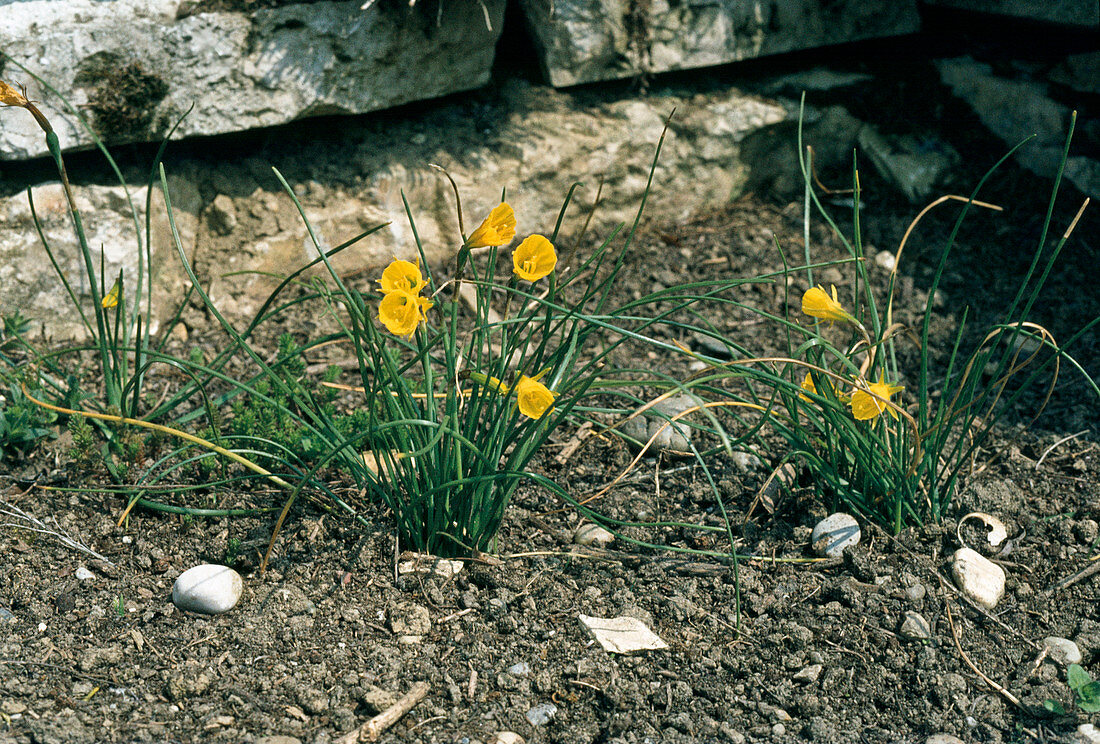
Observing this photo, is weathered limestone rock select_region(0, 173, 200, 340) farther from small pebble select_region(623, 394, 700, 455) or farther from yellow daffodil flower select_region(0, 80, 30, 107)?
small pebble select_region(623, 394, 700, 455)

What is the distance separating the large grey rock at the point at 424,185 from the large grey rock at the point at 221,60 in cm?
15

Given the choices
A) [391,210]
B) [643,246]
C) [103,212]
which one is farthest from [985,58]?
[103,212]

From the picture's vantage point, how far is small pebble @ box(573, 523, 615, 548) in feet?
5.91

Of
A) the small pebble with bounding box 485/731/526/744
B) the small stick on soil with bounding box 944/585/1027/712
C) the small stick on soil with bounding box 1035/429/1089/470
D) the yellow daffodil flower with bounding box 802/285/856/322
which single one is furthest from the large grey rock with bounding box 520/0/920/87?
the small pebble with bounding box 485/731/526/744

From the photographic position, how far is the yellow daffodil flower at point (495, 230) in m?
1.36

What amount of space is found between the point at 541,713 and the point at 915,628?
0.71 m

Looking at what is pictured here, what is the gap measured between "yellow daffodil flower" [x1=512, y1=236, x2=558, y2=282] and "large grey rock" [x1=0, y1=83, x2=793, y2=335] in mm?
1375

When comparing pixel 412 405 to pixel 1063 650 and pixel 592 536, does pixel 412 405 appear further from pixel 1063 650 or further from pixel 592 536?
pixel 1063 650

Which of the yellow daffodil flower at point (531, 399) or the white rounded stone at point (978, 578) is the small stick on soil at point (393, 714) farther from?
the white rounded stone at point (978, 578)

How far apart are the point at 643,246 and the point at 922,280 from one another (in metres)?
0.93

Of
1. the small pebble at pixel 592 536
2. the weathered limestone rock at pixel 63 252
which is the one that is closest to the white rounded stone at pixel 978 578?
the small pebble at pixel 592 536

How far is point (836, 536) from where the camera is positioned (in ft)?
5.74

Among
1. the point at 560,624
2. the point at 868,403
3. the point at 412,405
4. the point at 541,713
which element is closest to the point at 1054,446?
the point at 868,403

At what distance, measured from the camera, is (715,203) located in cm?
317
